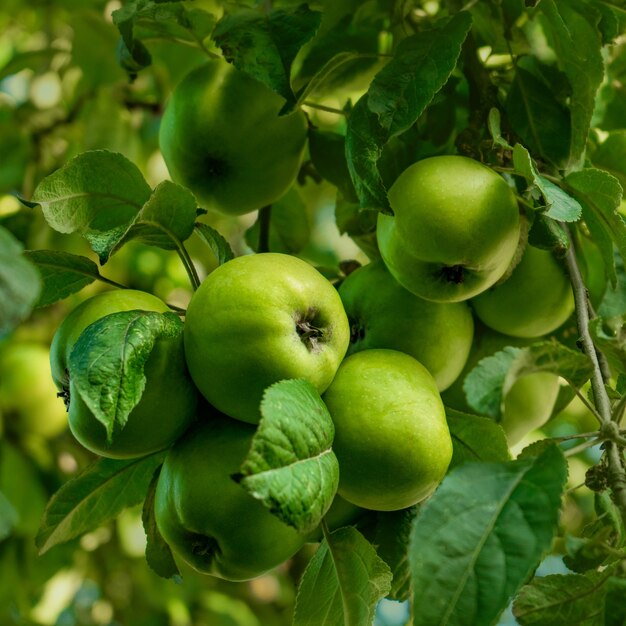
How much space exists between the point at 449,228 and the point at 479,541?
290 mm

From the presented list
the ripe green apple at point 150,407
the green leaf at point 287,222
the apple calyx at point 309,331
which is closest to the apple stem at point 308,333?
the apple calyx at point 309,331

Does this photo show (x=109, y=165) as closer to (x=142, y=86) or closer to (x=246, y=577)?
(x=246, y=577)

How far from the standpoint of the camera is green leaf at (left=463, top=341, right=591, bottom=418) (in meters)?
0.62

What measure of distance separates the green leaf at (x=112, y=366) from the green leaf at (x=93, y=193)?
0.15m

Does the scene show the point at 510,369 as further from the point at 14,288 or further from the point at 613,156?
the point at 613,156

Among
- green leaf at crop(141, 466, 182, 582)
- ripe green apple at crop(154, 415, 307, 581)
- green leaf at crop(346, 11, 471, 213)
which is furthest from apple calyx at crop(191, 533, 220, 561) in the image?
green leaf at crop(346, 11, 471, 213)

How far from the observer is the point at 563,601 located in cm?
69

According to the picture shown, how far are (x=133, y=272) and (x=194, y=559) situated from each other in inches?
40.3

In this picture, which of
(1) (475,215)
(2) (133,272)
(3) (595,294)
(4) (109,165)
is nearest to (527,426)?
(3) (595,294)

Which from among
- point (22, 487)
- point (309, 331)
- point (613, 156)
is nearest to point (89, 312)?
point (309, 331)

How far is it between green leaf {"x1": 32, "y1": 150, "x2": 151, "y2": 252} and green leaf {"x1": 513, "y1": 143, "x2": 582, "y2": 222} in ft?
1.17

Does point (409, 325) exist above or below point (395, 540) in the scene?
above

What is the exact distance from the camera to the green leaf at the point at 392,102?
77 cm

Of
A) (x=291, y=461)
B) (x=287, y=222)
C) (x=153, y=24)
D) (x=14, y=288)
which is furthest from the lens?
(x=287, y=222)
